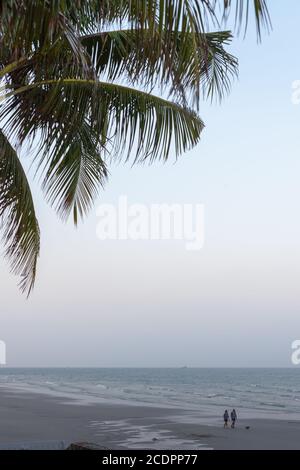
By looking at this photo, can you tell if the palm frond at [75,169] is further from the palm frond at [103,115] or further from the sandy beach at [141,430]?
the sandy beach at [141,430]

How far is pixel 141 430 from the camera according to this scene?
27766mm

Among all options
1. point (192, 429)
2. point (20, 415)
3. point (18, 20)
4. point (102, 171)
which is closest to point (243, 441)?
point (192, 429)

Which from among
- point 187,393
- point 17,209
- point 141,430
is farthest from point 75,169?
point 187,393

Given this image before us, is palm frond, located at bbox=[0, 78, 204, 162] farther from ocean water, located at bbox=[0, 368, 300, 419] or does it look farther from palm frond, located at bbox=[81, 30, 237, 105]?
ocean water, located at bbox=[0, 368, 300, 419]

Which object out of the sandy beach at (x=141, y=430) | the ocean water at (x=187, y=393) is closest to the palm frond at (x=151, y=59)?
the sandy beach at (x=141, y=430)

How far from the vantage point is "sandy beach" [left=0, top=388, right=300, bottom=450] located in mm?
23797

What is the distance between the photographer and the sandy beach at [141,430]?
23.8 m

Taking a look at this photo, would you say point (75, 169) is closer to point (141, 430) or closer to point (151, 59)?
point (151, 59)

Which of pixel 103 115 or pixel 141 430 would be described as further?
pixel 141 430

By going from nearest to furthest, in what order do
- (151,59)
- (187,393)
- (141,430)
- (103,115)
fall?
(151,59) < (103,115) < (141,430) < (187,393)

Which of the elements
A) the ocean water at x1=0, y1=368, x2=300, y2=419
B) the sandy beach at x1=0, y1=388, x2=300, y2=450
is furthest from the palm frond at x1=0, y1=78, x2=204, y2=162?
the ocean water at x1=0, y1=368, x2=300, y2=419

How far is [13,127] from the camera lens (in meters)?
5.75
